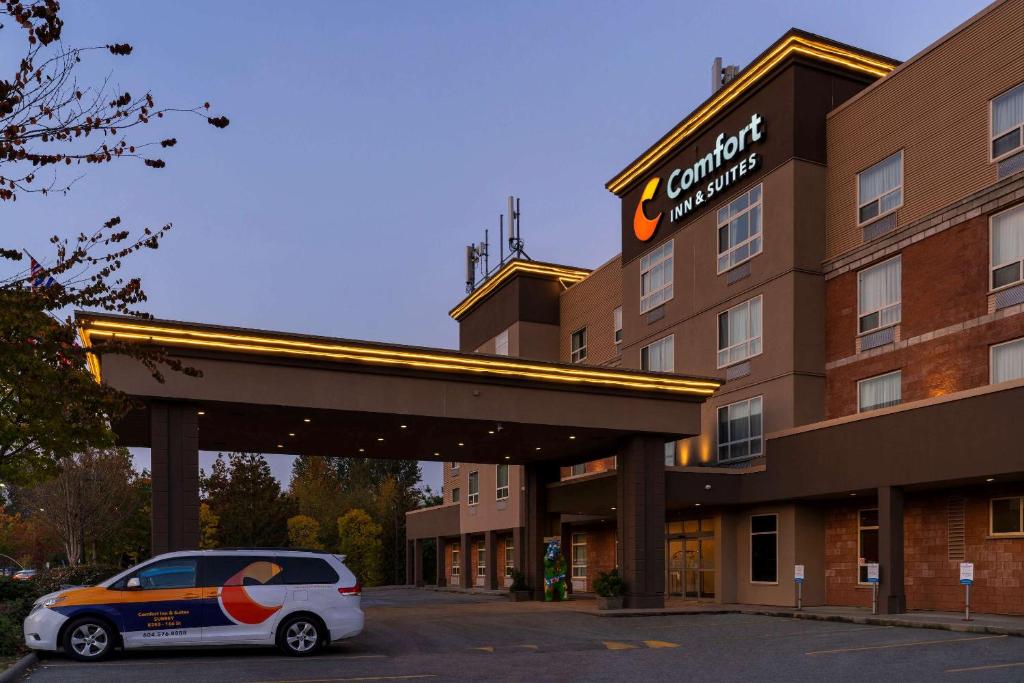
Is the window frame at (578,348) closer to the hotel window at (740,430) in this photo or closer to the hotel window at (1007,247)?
the hotel window at (740,430)

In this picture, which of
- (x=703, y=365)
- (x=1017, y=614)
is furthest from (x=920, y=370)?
(x=703, y=365)

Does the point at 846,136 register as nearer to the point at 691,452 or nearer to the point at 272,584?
the point at 691,452

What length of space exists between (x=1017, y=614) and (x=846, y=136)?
1396 centimetres

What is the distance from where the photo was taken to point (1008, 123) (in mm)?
24094

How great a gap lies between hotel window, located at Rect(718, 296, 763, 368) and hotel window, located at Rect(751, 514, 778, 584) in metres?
5.00

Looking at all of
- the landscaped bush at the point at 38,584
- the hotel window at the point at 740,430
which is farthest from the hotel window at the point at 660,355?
the landscaped bush at the point at 38,584

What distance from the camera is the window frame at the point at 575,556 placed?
43425 mm

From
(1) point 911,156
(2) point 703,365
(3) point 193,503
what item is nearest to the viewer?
(3) point 193,503

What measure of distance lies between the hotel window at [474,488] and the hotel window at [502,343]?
24.2 ft

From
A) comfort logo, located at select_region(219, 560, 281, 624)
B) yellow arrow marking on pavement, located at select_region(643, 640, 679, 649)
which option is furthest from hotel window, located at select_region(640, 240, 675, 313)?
comfort logo, located at select_region(219, 560, 281, 624)

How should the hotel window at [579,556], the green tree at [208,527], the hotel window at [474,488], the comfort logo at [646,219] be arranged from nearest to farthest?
the comfort logo at [646,219]
the hotel window at [579,556]
the hotel window at [474,488]
the green tree at [208,527]

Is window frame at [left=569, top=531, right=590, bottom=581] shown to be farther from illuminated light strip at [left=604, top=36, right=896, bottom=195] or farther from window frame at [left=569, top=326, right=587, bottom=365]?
illuminated light strip at [left=604, top=36, right=896, bottom=195]

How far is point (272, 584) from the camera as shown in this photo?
16.9m

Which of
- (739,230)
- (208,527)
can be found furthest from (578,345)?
(208,527)
